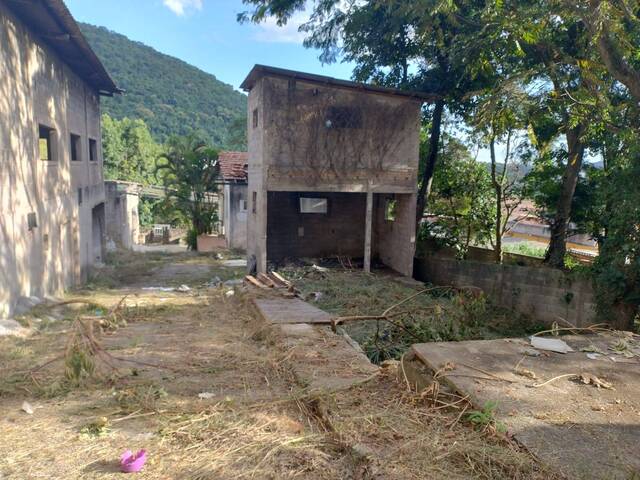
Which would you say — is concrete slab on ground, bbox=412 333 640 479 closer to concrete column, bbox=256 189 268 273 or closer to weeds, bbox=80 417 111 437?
weeds, bbox=80 417 111 437

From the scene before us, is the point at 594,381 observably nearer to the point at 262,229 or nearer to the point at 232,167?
the point at 262,229

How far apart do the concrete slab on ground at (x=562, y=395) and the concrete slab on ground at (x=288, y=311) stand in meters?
3.01

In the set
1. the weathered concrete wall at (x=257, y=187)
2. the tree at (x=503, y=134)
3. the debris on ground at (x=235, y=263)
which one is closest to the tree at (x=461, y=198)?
the tree at (x=503, y=134)

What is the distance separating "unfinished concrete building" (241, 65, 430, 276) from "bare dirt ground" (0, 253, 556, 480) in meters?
7.63

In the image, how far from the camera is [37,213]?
31.6 feet

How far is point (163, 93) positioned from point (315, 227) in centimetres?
5638

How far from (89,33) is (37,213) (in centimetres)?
6804

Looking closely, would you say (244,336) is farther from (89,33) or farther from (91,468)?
(89,33)

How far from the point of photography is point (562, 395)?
354 centimetres

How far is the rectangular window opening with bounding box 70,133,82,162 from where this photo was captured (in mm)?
14197

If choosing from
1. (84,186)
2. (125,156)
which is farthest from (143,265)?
(125,156)

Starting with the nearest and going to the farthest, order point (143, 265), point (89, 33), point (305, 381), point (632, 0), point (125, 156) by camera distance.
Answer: point (305, 381) < point (632, 0) < point (143, 265) < point (125, 156) < point (89, 33)

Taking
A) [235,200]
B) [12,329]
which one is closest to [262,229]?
[12,329]

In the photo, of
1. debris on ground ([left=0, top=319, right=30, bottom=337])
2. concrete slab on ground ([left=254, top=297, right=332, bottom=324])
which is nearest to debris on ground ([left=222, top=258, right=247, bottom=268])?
concrete slab on ground ([left=254, top=297, right=332, bottom=324])
